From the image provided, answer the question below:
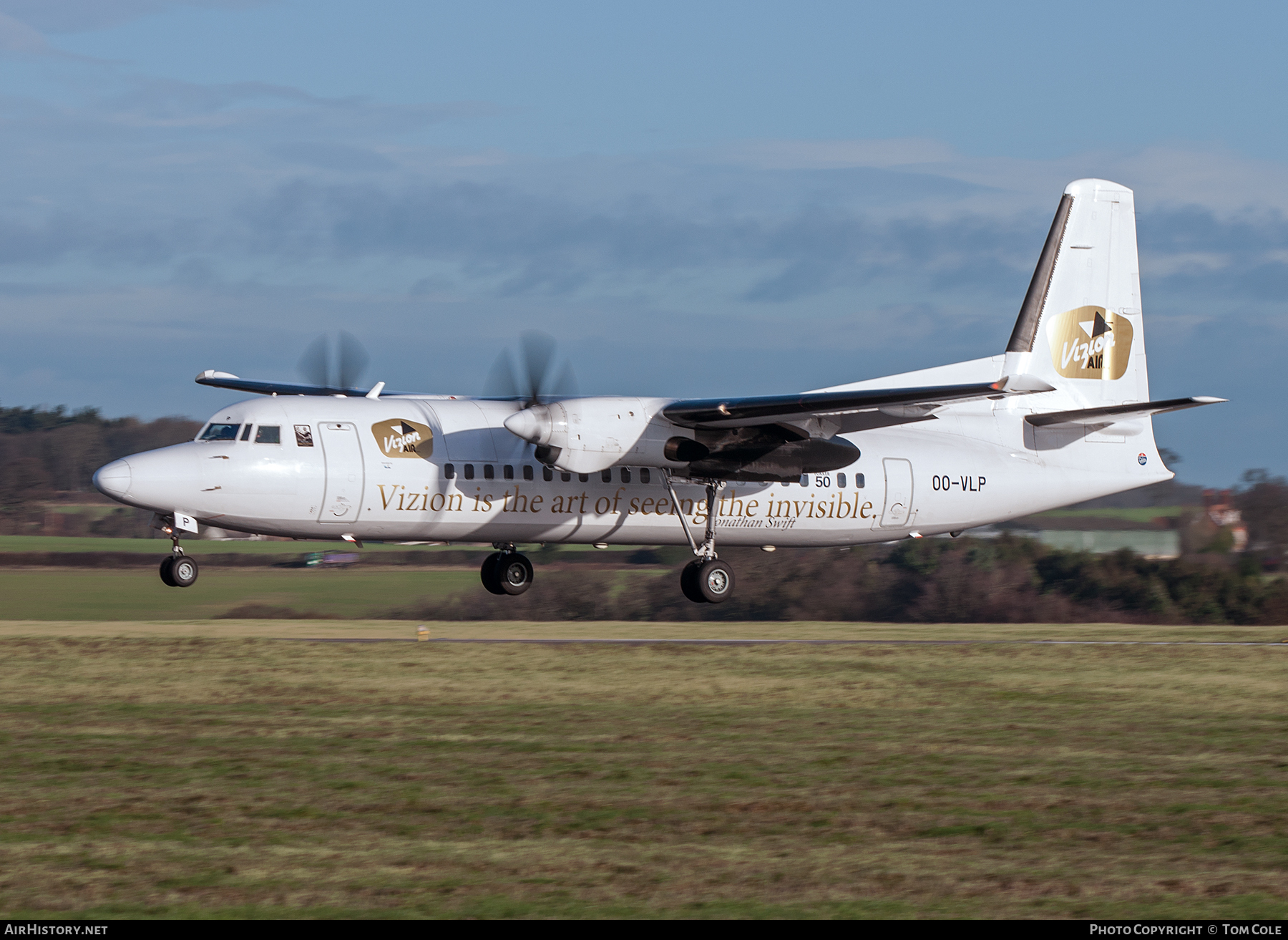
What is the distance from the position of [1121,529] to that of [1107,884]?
30.4 m

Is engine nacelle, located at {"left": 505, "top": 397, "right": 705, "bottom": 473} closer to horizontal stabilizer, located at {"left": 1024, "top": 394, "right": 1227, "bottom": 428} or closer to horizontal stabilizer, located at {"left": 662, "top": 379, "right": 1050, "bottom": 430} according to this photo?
horizontal stabilizer, located at {"left": 662, "top": 379, "right": 1050, "bottom": 430}

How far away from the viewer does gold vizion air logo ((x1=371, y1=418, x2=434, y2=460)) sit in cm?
2281

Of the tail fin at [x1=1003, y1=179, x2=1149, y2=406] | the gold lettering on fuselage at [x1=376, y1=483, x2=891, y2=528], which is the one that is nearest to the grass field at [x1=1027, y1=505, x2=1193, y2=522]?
the tail fin at [x1=1003, y1=179, x2=1149, y2=406]

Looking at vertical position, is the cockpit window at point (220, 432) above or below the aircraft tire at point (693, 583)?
above

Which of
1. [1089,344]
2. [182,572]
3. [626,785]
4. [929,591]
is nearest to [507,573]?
[182,572]

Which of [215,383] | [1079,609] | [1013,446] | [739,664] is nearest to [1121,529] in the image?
[1079,609]

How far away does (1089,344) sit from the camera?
28.4 meters

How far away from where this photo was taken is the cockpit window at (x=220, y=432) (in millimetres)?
22188

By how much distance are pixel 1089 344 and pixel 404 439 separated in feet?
47.2

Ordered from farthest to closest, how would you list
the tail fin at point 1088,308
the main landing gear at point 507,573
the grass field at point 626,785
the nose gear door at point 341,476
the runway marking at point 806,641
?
the tail fin at point 1088,308
the main landing gear at point 507,573
the nose gear door at point 341,476
the runway marking at point 806,641
the grass field at point 626,785

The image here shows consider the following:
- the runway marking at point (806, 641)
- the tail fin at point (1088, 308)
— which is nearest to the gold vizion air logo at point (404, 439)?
the runway marking at point (806, 641)

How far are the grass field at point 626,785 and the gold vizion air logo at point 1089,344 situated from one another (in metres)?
9.68

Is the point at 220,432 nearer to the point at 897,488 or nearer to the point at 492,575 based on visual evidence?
the point at 492,575

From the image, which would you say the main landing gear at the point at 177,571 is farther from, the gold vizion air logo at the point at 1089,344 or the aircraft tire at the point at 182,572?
the gold vizion air logo at the point at 1089,344
